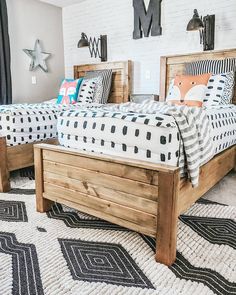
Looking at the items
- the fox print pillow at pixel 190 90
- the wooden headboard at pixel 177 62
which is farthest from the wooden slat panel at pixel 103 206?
the wooden headboard at pixel 177 62

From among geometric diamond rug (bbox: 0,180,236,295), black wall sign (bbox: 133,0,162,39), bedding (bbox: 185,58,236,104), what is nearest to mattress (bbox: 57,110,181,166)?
geometric diamond rug (bbox: 0,180,236,295)

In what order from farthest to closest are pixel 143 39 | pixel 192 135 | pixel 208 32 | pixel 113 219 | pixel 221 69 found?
1. pixel 143 39
2. pixel 208 32
3. pixel 221 69
4. pixel 113 219
5. pixel 192 135

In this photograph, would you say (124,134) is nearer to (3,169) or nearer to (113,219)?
(113,219)

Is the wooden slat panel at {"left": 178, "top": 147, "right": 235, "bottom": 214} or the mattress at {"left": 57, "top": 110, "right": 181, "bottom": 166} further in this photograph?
the wooden slat panel at {"left": 178, "top": 147, "right": 235, "bottom": 214}

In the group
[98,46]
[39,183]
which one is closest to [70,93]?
[98,46]

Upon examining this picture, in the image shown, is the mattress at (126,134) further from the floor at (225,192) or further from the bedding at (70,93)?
the bedding at (70,93)

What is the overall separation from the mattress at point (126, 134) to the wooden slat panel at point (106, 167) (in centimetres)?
8

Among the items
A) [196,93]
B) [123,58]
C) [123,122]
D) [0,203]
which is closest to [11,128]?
[0,203]

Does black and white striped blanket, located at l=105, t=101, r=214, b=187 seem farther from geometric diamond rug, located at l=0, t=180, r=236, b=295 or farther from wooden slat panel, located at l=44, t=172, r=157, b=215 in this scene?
geometric diamond rug, located at l=0, t=180, r=236, b=295

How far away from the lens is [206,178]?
1680 millimetres

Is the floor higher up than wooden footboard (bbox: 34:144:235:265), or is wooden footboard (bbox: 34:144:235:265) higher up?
wooden footboard (bbox: 34:144:235:265)

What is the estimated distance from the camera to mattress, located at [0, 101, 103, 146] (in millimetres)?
2174

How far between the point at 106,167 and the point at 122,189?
5.5 inches

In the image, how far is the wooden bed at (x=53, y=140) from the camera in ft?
6.82
